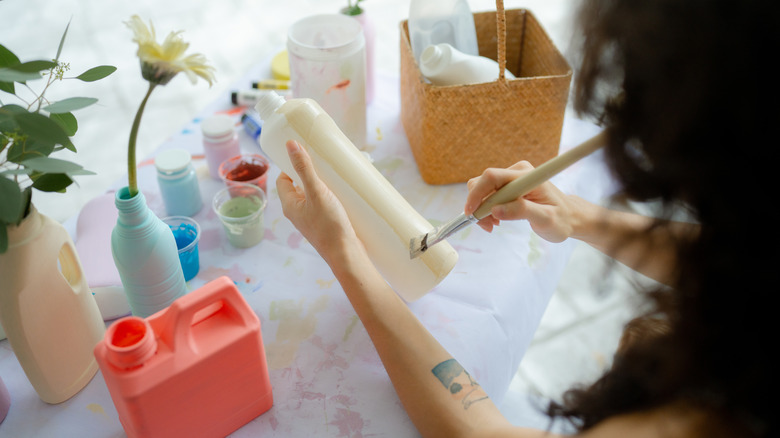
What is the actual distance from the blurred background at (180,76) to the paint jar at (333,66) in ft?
0.83

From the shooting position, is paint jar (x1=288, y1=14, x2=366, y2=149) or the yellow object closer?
paint jar (x1=288, y1=14, x2=366, y2=149)

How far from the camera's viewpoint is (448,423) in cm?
50

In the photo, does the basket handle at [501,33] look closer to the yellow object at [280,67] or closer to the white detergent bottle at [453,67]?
the white detergent bottle at [453,67]

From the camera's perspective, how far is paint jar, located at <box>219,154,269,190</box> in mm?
785

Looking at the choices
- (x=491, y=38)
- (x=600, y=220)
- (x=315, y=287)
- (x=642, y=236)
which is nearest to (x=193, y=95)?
(x=491, y=38)

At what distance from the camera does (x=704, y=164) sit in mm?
352

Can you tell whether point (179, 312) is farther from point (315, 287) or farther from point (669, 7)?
point (669, 7)

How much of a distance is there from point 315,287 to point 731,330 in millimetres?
429

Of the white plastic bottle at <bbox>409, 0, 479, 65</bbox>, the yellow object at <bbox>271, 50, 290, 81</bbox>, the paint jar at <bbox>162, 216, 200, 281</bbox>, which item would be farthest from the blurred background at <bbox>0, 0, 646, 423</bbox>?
the paint jar at <bbox>162, 216, 200, 281</bbox>

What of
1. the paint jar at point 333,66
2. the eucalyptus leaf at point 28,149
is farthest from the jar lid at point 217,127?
the eucalyptus leaf at point 28,149

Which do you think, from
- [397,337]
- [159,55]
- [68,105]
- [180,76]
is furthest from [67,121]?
[180,76]

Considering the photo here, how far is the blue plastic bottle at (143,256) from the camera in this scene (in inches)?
20.3

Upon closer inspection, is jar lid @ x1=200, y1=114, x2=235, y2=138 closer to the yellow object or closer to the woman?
the yellow object

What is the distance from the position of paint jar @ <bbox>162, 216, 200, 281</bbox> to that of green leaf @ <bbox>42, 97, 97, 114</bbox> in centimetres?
20
